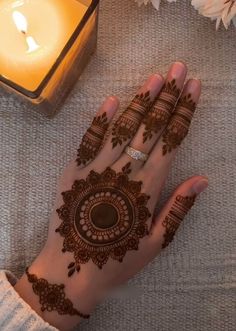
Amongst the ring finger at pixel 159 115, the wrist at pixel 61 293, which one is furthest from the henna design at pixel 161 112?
the wrist at pixel 61 293

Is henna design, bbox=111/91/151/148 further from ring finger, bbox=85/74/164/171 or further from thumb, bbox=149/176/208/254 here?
thumb, bbox=149/176/208/254

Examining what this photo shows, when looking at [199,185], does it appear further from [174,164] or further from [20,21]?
[20,21]

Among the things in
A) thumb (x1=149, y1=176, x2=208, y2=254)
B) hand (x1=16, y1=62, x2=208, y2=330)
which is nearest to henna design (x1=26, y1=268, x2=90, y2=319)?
hand (x1=16, y1=62, x2=208, y2=330)

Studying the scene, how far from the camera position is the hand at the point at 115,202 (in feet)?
2.19

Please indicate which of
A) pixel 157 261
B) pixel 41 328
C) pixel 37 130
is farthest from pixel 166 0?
pixel 41 328

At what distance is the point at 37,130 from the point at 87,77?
104 millimetres

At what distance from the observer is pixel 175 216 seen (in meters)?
0.69

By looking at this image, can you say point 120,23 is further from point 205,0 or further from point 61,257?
point 61,257

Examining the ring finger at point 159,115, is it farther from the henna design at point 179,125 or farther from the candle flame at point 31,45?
the candle flame at point 31,45

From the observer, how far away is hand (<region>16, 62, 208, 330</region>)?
667mm

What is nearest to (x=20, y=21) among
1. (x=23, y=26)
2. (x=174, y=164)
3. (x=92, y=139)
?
(x=23, y=26)

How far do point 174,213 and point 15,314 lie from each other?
24cm

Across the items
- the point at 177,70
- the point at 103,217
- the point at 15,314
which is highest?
the point at 177,70

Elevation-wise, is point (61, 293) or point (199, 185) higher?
point (199, 185)
